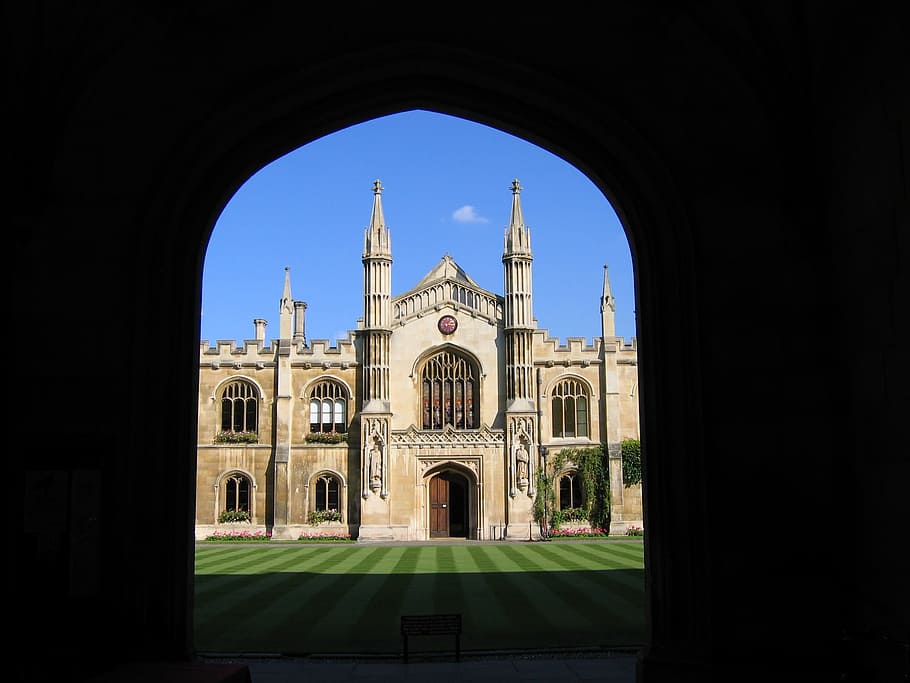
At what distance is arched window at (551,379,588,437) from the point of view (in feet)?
118

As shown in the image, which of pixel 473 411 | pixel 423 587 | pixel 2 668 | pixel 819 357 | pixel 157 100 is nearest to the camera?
pixel 2 668

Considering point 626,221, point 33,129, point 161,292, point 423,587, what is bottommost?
point 423,587

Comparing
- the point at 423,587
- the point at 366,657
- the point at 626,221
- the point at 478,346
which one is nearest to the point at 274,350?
the point at 478,346

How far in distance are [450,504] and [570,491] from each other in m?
4.73

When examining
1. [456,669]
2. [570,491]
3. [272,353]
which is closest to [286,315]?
[272,353]

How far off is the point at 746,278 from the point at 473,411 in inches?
1124

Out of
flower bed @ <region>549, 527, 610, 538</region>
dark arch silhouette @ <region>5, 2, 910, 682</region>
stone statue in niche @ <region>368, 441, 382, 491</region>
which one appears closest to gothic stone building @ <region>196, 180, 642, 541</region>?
stone statue in niche @ <region>368, 441, 382, 491</region>

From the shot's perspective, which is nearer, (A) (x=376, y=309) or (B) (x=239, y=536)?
(B) (x=239, y=536)

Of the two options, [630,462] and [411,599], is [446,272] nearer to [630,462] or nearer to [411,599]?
[630,462]

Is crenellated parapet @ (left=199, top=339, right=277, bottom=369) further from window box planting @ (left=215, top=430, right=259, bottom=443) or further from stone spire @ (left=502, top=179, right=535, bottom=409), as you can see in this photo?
stone spire @ (left=502, top=179, right=535, bottom=409)

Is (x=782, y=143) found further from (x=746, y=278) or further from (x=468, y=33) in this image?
(x=468, y=33)

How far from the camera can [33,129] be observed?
729cm

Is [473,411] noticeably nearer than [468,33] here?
No

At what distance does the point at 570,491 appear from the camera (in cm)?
3538
